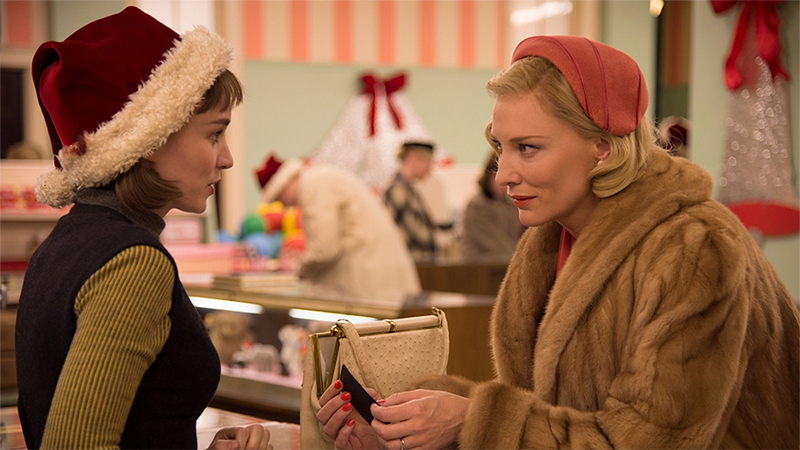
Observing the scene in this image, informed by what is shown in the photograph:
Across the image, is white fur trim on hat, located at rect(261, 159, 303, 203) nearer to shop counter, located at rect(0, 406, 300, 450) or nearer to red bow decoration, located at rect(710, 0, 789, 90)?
red bow decoration, located at rect(710, 0, 789, 90)

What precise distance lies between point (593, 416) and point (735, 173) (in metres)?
3.68

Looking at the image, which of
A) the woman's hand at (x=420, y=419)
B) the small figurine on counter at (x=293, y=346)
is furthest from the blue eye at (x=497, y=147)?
the small figurine on counter at (x=293, y=346)

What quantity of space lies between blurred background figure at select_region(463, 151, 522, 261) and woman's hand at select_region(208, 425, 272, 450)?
4.99 m

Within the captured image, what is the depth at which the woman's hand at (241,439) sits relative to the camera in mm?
1674

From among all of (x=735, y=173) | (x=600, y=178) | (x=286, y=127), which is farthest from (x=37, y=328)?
(x=286, y=127)

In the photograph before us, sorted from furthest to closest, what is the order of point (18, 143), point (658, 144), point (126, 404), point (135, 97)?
point (18, 143) < point (658, 144) < point (135, 97) < point (126, 404)

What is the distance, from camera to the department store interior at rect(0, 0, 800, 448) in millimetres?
3727

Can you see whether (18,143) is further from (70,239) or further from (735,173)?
(70,239)

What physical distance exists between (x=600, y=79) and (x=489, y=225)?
511 cm

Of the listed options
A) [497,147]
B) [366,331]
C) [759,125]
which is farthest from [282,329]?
[759,125]

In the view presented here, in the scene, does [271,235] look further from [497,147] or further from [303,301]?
[497,147]

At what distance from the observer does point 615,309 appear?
159cm

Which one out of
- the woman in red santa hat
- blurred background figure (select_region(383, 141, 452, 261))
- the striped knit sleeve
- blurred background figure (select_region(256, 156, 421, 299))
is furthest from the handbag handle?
blurred background figure (select_region(383, 141, 452, 261))

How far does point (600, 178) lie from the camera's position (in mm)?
1652
